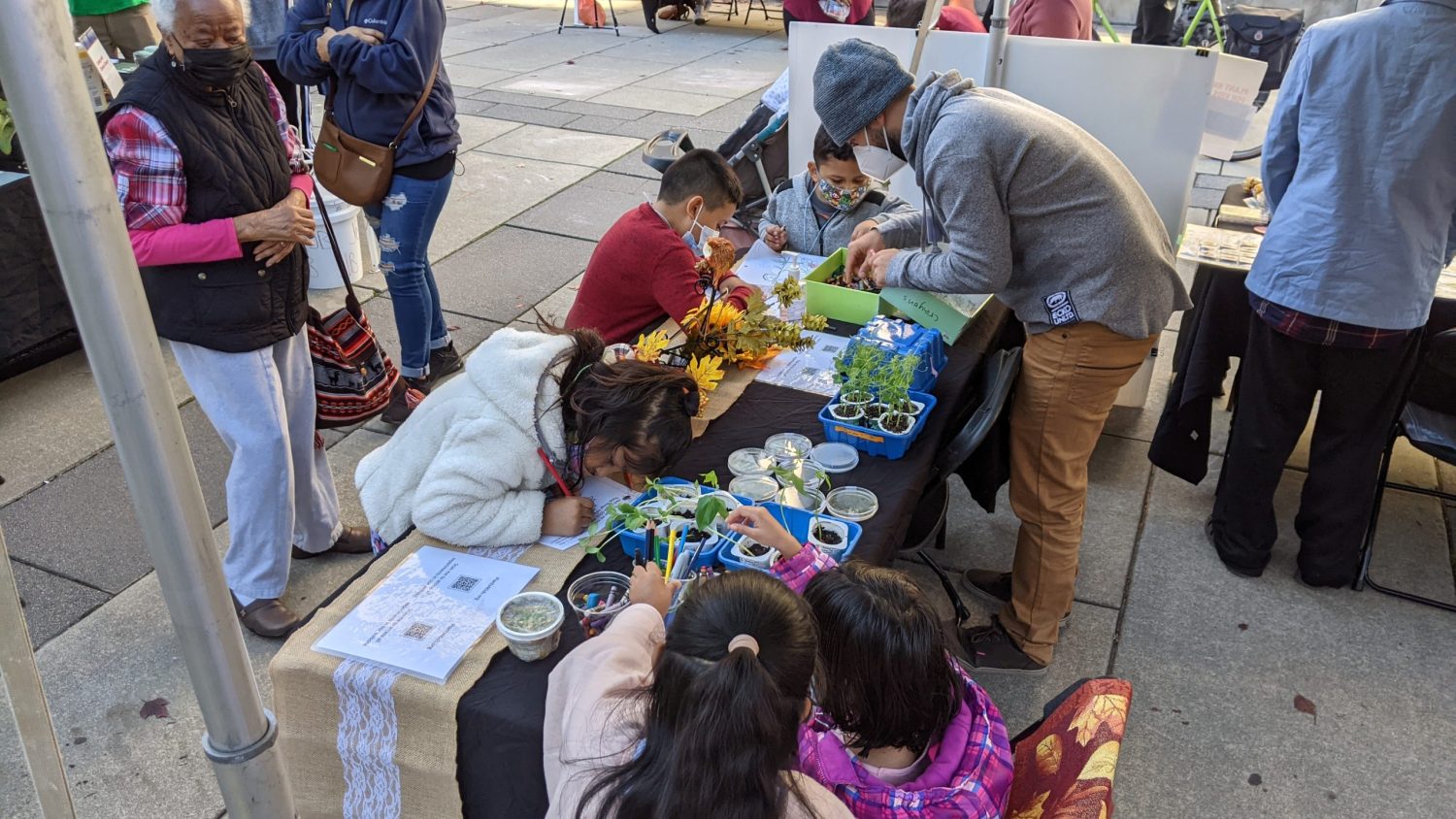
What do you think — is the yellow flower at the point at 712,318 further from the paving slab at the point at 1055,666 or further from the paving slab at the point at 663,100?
the paving slab at the point at 663,100

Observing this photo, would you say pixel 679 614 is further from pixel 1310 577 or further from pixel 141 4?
pixel 141 4

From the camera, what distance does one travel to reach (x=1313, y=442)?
3414 millimetres

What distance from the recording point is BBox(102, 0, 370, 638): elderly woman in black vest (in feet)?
8.21

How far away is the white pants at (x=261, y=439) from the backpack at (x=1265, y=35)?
742 cm

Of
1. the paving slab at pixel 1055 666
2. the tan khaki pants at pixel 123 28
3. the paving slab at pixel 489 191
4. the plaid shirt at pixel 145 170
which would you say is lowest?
the paving slab at pixel 1055 666

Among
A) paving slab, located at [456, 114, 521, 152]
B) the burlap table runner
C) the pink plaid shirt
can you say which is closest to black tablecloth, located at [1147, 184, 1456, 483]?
the burlap table runner

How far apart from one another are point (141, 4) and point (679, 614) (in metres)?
6.23

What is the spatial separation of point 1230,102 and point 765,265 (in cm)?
204

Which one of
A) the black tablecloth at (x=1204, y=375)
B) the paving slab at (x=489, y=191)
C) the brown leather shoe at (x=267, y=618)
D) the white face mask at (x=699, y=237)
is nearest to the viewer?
the brown leather shoe at (x=267, y=618)

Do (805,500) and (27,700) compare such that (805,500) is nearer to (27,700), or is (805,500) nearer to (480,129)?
(27,700)

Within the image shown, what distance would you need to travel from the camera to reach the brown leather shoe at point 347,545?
353cm

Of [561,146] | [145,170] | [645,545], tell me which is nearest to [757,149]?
[145,170]

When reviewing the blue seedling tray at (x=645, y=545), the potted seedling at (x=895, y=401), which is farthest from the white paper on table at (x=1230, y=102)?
the blue seedling tray at (x=645, y=545)

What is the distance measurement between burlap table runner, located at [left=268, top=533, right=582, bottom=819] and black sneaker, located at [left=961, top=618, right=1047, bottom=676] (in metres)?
1.59
